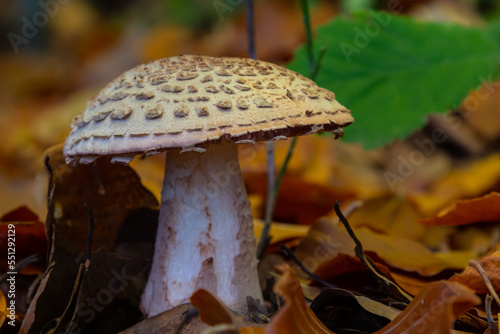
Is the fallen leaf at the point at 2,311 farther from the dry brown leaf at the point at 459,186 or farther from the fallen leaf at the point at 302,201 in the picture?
the dry brown leaf at the point at 459,186

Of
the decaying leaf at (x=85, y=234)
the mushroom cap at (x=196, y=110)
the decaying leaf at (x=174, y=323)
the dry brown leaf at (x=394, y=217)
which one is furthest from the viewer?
the dry brown leaf at (x=394, y=217)

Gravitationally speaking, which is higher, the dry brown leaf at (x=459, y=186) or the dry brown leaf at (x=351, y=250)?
the dry brown leaf at (x=351, y=250)

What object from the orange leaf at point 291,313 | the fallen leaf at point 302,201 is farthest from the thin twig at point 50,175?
the fallen leaf at point 302,201

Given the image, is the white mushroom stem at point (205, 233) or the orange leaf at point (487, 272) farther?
the white mushroom stem at point (205, 233)

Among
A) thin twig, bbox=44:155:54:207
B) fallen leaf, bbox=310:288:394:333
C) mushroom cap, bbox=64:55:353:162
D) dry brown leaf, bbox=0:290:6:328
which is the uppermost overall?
mushroom cap, bbox=64:55:353:162

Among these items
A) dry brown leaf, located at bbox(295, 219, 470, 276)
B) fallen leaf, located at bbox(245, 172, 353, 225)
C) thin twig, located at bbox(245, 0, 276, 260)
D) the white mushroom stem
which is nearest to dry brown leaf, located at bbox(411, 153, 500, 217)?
fallen leaf, located at bbox(245, 172, 353, 225)

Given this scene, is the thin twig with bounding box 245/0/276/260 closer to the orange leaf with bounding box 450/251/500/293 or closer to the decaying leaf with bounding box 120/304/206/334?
the decaying leaf with bounding box 120/304/206/334
